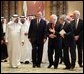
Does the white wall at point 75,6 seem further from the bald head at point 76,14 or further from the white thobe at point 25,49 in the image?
the bald head at point 76,14

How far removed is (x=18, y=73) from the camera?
38.2ft

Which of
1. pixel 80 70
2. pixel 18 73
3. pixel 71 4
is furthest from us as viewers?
pixel 71 4

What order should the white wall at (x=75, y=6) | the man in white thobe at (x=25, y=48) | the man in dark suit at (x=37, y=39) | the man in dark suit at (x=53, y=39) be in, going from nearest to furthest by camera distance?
the man in dark suit at (x=53, y=39), the man in dark suit at (x=37, y=39), the man in white thobe at (x=25, y=48), the white wall at (x=75, y=6)

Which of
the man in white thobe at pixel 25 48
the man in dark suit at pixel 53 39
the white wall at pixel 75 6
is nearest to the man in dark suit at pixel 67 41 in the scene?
the man in dark suit at pixel 53 39

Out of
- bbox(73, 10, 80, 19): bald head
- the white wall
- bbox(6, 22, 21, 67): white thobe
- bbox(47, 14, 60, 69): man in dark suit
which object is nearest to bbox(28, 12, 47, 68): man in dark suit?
bbox(47, 14, 60, 69): man in dark suit

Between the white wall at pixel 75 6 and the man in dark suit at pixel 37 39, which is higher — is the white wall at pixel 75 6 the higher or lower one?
the higher one

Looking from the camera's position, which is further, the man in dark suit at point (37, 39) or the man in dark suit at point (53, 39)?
the man in dark suit at point (37, 39)

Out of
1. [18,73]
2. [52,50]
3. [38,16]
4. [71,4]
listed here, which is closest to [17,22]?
[38,16]

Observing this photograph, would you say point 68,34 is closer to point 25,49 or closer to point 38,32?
point 38,32

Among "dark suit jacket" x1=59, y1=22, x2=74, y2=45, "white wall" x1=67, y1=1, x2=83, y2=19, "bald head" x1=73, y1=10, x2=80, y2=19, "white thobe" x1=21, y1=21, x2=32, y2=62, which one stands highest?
"white wall" x1=67, y1=1, x2=83, y2=19

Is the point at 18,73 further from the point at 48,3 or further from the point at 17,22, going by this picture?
the point at 48,3

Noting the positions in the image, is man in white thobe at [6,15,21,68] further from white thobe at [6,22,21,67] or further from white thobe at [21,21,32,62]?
white thobe at [21,21,32,62]

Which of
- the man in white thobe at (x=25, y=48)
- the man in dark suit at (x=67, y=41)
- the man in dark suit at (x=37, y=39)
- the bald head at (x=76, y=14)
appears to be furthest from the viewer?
the man in white thobe at (x=25, y=48)

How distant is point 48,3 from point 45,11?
2.23 feet
